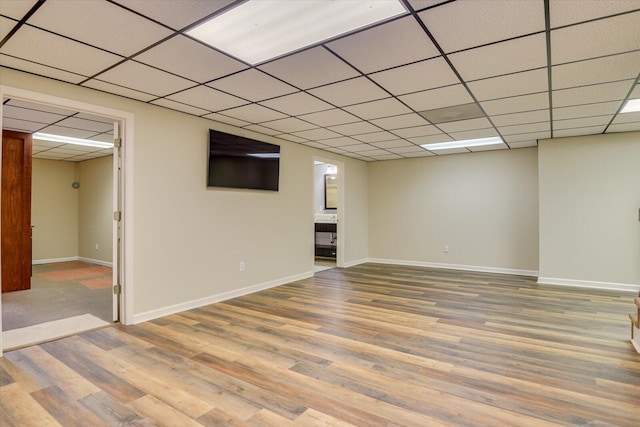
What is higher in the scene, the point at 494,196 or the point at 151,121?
the point at 151,121

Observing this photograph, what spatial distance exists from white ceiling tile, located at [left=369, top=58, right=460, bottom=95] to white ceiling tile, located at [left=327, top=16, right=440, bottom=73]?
123 millimetres

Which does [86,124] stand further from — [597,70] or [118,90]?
[597,70]

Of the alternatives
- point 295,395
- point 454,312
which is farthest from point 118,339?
point 454,312

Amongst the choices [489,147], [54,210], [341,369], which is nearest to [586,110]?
[489,147]

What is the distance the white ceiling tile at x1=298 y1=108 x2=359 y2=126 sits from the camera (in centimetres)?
393

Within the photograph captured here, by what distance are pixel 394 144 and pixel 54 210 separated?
7510 mm

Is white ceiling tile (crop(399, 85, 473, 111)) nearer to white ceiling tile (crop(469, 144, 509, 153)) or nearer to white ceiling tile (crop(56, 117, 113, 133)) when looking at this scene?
white ceiling tile (crop(469, 144, 509, 153))

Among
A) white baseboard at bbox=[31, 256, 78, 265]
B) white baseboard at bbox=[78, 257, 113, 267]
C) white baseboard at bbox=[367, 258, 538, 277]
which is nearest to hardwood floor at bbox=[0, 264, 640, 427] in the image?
white baseboard at bbox=[367, 258, 538, 277]

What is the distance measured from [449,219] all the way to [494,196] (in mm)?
928

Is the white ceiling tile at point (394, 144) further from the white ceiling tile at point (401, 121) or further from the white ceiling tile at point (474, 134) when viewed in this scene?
the white ceiling tile at point (401, 121)

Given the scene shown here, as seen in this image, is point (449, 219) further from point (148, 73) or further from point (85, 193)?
point (85, 193)

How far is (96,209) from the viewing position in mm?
7547

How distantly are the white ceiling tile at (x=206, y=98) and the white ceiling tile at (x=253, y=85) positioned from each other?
14cm

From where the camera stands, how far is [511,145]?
5977 mm
